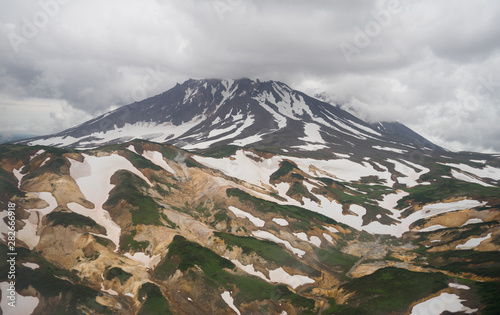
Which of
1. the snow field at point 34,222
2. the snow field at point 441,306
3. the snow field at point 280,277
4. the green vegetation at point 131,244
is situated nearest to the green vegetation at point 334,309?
the snow field at point 280,277

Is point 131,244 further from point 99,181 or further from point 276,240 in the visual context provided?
point 276,240

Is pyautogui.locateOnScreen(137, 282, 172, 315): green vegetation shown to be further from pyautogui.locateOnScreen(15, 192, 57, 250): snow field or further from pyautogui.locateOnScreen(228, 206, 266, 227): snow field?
pyautogui.locateOnScreen(228, 206, 266, 227): snow field

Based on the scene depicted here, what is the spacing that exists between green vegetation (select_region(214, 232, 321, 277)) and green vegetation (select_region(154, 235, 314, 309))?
706 cm

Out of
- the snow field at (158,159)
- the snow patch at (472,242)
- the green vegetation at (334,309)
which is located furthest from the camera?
the snow field at (158,159)

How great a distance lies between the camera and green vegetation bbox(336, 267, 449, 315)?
42.9m

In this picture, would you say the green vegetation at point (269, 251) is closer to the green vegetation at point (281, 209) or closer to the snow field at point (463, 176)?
the green vegetation at point (281, 209)

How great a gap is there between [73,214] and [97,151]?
147 ft

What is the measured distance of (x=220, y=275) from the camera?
51.4 metres

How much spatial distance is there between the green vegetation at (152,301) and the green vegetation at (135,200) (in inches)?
806

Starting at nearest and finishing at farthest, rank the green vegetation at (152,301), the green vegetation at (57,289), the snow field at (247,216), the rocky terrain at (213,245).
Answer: the green vegetation at (57,289), the green vegetation at (152,301), the rocky terrain at (213,245), the snow field at (247,216)

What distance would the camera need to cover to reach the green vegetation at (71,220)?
56.7 metres

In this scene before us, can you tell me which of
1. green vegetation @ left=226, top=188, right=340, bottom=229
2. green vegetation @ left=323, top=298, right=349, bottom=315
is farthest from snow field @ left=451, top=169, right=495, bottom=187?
green vegetation @ left=323, top=298, right=349, bottom=315

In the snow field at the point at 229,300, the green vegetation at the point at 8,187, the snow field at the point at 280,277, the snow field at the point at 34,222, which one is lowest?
the snow field at the point at 229,300

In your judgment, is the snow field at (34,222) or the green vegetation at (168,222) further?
the green vegetation at (168,222)
